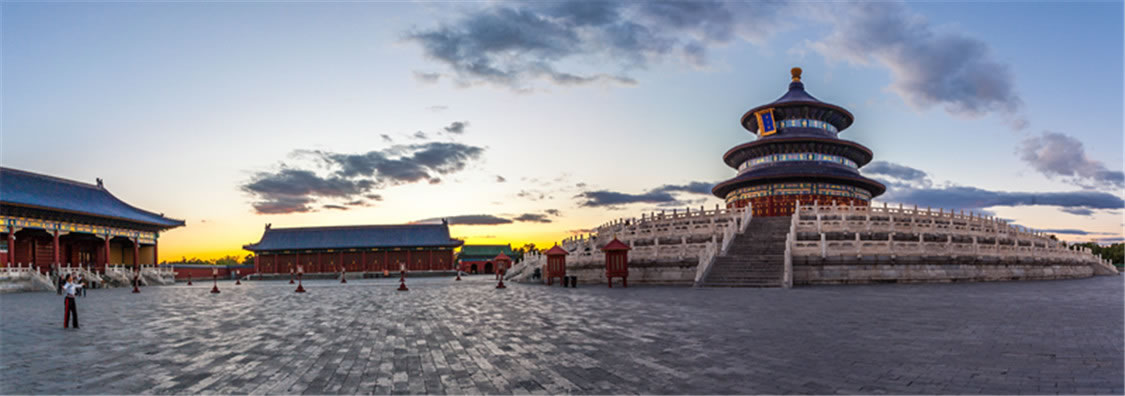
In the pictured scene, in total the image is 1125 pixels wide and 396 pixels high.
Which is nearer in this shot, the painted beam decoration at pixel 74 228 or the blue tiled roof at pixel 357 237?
the painted beam decoration at pixel 74 228

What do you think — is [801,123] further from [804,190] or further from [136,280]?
[136,280]

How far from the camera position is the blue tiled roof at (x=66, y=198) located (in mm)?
38344

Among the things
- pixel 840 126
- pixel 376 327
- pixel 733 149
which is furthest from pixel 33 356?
pixel 840 126

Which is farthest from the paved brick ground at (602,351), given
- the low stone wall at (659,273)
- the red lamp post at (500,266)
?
the red lamp post at (500,266)

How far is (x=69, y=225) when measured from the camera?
40.4m

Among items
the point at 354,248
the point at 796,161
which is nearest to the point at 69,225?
the point at 354,248

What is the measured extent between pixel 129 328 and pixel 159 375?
677 centimetres

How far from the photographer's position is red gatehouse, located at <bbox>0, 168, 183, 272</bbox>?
37.2 metres

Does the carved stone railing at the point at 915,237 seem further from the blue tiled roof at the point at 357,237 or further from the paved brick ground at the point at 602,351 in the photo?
the blue tiled roof at the point at 357,237

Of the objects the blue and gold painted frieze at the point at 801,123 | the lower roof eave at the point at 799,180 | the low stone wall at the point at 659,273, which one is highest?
the blue and gold painted frieze at the point at 801,123

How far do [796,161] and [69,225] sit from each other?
173ft

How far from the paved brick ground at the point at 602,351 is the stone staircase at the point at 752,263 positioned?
26.0 feet

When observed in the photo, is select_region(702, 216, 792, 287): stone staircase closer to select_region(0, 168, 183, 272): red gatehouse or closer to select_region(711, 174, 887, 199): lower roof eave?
select_region(711, 174, 887, 199): lower roof eave

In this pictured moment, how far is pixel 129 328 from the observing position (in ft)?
41.8
